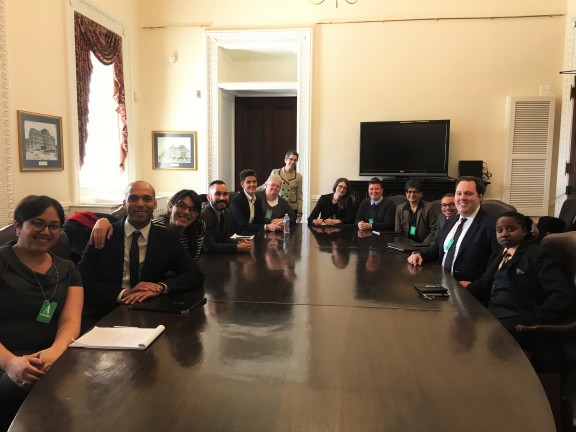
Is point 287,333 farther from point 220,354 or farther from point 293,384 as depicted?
point 293,384

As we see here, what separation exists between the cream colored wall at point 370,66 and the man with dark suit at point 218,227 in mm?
3566

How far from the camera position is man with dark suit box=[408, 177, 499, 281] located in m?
2.88

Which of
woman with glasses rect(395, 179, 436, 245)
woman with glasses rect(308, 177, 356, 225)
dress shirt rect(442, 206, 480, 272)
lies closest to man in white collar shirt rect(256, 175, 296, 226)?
woman with glasses rect(308, 177, 356, 225)

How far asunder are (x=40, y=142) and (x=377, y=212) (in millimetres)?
3561

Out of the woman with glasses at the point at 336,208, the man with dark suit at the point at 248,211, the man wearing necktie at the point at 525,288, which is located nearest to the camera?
the man wearing necktie at the point at 525,288

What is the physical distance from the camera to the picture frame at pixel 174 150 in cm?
706

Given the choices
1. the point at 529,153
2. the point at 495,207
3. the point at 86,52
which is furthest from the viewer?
the point at 529,153

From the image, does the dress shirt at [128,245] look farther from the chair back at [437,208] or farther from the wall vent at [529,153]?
the wall vent at [529,153]

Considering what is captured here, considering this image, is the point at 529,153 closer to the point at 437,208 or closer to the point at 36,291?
the point at 437,208

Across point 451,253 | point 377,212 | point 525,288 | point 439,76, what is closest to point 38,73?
point 377,212

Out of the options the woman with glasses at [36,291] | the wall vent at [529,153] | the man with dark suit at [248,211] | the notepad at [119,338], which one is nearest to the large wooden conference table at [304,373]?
the notepad at [119,338]

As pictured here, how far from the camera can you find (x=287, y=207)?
4.81 meters

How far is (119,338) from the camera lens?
1570mm

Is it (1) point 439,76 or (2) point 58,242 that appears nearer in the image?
(2) point 58,242
